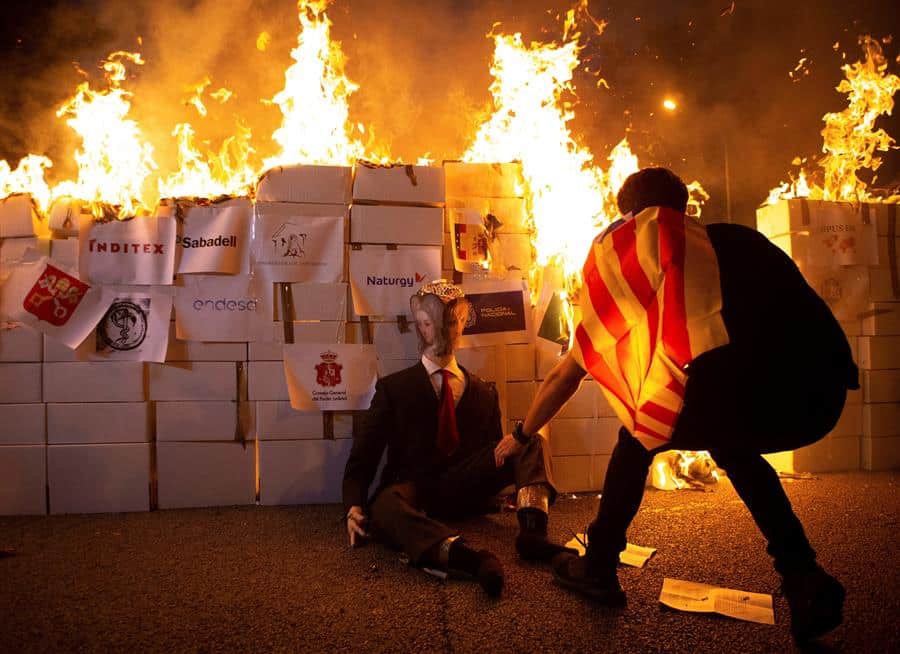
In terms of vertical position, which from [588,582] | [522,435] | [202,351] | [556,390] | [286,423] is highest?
[202,351]

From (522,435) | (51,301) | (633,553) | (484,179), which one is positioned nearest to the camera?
(522,435)

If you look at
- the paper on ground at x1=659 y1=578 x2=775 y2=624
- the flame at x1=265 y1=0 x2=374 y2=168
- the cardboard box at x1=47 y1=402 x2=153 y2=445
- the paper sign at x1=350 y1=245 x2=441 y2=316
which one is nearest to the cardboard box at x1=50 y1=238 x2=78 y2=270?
the cardboard box at x1=47 y1=402 x2=153 y2=445

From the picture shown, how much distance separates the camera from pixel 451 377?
4.06m

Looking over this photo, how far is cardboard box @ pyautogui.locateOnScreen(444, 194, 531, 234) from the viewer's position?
486 cm

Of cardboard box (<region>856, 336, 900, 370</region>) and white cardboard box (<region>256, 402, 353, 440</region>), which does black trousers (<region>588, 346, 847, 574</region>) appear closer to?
white cardboard box (<region>256, 402, 353, 440</region>)

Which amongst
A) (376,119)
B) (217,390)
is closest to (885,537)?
(217,390)

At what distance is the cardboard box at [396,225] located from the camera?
4648mm

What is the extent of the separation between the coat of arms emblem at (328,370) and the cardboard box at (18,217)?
2.32 meters

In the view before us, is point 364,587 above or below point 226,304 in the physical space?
below

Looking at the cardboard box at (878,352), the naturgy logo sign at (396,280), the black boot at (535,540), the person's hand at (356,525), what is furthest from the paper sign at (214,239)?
the cardboard box at (878,352)

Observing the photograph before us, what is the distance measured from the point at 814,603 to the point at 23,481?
196 inches

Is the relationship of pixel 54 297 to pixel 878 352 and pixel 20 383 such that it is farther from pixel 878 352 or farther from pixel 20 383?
pixel 878 352

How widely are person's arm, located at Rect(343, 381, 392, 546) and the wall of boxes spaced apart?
3611 mm

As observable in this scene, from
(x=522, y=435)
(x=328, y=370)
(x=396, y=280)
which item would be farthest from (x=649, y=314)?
(x=328, y=370)
